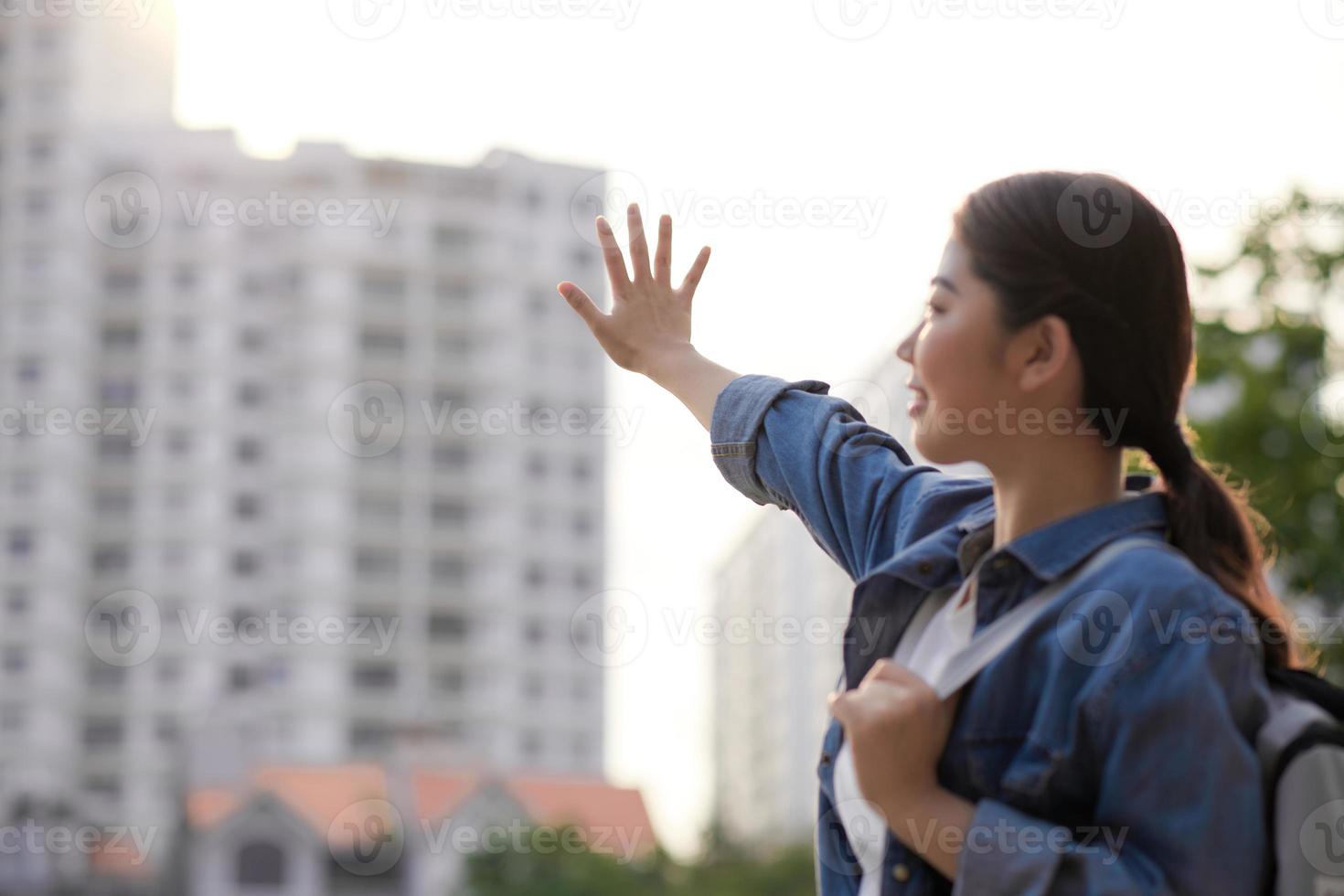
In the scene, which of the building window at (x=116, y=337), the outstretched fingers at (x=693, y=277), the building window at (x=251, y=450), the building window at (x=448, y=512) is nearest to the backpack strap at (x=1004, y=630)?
the outstretched fingers at (x=693, y=277)

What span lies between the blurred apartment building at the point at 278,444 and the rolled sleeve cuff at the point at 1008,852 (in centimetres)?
5272

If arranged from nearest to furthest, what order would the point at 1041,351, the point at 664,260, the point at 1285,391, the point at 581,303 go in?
the point at 1041,351, the point at 581,303, the point at 664,260, the point at 1285,391

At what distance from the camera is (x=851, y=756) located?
1.68 meters

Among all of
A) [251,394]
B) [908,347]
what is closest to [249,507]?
[251,394]

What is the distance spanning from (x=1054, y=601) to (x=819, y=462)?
0.51 m

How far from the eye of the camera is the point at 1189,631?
151 cm

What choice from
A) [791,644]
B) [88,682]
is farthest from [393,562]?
[791,644]

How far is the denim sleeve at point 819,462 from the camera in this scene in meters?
2.04

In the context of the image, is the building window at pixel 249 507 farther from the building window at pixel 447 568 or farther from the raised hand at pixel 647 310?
the raised hand at pixel 647 310

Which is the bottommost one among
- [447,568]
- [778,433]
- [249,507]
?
[447,568]

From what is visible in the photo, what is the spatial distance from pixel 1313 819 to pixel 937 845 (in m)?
0.35

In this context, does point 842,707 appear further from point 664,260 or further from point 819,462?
point 664,260

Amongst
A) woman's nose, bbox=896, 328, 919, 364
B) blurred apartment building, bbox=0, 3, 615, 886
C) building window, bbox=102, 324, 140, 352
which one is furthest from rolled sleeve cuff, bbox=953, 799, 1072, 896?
building window, bbox=102, 324, 140, 352

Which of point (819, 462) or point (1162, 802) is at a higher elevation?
point (819, 462)
